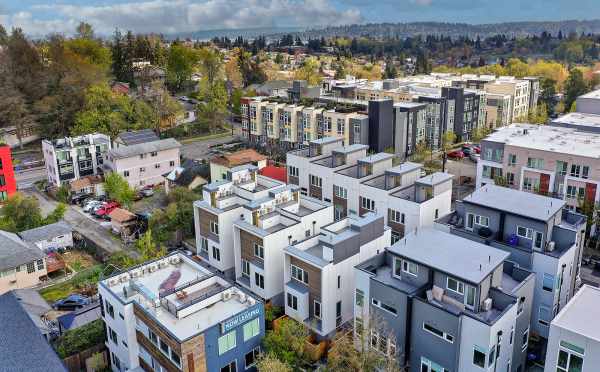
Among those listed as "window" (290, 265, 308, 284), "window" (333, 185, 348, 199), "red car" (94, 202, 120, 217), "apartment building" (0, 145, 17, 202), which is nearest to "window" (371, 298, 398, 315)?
"window" (290, 265, 308, 284)

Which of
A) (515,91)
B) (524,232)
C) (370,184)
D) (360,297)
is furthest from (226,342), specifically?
(515,91)

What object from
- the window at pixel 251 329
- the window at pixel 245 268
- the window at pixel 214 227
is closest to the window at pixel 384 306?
the window at pixel 251 329

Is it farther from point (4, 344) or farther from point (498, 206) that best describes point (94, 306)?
point (498, 206)

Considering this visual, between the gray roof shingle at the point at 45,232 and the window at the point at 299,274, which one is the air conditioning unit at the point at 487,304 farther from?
the gray roof shingle at the point at 45,232

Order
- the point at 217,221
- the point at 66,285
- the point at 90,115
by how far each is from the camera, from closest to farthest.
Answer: the point at 217,221, the point at 66,285, the point at 90,115

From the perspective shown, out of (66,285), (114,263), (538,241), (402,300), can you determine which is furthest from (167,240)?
(538,241)

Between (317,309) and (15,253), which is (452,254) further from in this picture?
(15,253)
